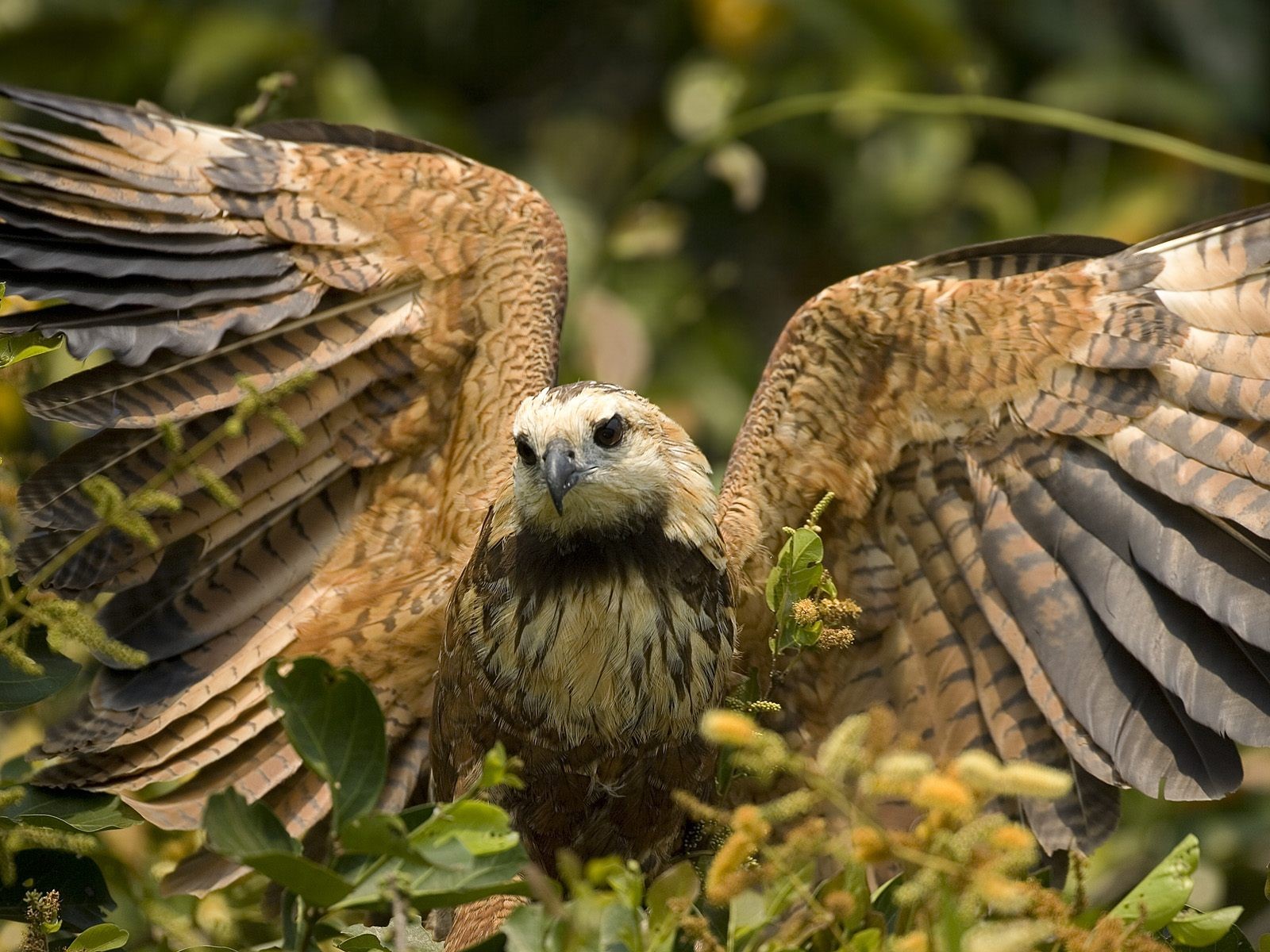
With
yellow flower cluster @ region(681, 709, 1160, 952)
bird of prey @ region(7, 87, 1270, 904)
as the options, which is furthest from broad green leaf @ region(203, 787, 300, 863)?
bird of prey @ region(7, 87, 1270, 904)

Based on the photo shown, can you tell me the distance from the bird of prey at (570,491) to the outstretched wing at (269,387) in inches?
0.4

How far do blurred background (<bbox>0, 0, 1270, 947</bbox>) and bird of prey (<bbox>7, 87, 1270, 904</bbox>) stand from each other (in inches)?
42.9

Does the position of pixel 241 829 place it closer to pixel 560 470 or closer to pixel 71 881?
pixel 71 881

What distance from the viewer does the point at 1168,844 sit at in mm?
5156

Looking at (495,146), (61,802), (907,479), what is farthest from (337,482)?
(495,146)

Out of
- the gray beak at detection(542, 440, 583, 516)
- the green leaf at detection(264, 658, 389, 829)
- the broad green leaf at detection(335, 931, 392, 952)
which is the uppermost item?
the gray beak at detection(542, 440, 583, 516)

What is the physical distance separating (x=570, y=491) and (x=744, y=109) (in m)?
3.51

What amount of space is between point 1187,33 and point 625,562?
4.93 meters

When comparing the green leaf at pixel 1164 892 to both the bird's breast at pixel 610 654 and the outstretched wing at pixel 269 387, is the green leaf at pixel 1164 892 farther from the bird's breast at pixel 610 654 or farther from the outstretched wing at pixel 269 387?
the outstretched wing at pixel 269 387

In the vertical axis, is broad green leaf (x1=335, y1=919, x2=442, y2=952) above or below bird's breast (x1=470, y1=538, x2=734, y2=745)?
below

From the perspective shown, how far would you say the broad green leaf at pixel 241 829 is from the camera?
216cm

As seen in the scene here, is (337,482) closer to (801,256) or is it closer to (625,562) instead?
(625,562)

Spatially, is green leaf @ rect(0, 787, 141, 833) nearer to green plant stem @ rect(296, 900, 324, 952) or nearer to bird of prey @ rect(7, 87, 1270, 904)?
bird of prey @ rect(7, 87, 1270, 904)

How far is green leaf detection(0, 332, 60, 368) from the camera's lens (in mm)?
2879
